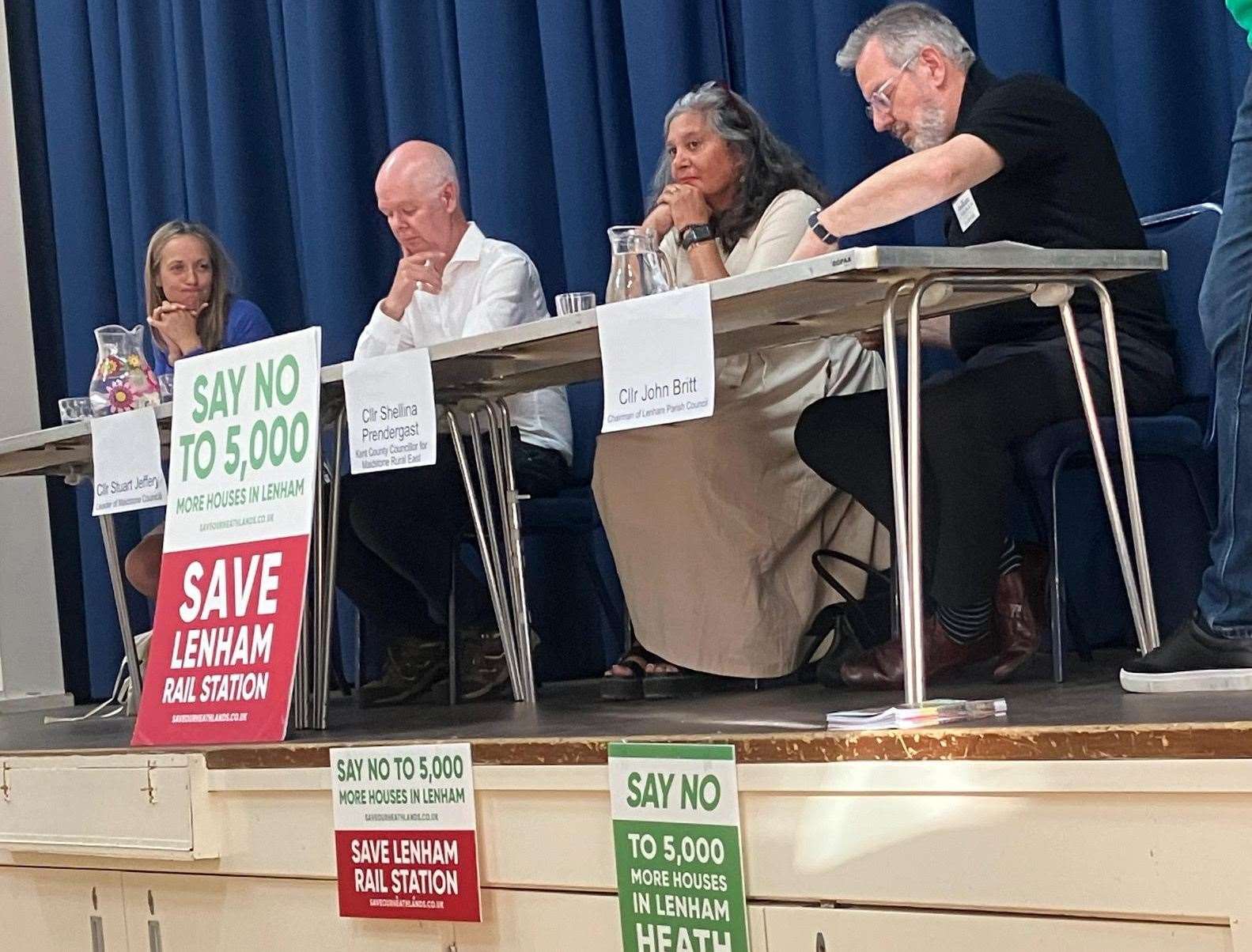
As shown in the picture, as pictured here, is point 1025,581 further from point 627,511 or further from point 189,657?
point 189,657

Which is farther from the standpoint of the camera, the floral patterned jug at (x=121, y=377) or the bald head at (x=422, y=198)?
the bald head at (x=422, y=198)

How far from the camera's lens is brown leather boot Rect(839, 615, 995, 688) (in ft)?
6.96

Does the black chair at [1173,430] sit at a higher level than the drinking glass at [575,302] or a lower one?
lower

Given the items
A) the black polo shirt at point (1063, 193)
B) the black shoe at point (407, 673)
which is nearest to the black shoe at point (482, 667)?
the black shoe at point (407, 673)

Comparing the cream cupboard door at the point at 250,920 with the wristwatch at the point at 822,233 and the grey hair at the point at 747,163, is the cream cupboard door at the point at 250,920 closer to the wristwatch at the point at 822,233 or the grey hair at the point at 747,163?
the wristwatch at the point at 822,233

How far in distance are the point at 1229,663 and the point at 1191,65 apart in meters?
1.30

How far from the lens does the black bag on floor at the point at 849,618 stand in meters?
2.30

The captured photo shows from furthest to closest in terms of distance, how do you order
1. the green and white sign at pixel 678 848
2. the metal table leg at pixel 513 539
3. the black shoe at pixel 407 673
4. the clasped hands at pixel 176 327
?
1. the clasped hands at pixel 176 327
2. the black shoe at pixel 407 673
3. the metal table leg at pixel 513 539
4. the green and white sign at pixel 678 848

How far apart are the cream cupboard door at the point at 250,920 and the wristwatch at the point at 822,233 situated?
37.2 inches

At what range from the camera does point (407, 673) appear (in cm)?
293

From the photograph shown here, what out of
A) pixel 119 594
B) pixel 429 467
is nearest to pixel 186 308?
pixel 119 594

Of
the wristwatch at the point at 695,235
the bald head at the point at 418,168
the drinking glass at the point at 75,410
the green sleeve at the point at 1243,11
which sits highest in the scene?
the bald head at the point at 418,168

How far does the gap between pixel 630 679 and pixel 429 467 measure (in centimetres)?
55

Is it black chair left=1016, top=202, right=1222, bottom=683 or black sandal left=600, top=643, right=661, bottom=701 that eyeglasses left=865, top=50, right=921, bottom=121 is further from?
black sandal left=600, top=643, right=661, bottom=701
